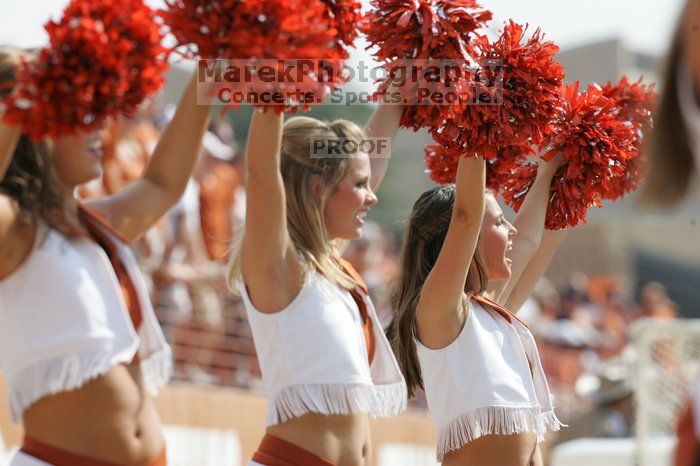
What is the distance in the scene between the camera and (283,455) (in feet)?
8.39

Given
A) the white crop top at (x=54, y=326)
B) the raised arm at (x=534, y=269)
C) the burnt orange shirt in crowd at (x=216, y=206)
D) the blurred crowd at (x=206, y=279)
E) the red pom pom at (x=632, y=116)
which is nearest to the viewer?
the white crop top at (x=54, y=326)

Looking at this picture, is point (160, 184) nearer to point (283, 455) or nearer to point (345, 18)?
point (345, 18)

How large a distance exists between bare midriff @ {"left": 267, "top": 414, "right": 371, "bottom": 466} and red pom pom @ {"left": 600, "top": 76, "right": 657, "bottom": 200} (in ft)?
3.54

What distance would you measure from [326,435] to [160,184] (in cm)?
73

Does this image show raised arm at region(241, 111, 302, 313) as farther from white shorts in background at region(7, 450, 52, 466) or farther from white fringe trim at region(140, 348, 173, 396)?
white shorts in background at region(7, 450, 52, 466)

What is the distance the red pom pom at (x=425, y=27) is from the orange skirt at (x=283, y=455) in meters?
0.98

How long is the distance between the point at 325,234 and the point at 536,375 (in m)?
0.72

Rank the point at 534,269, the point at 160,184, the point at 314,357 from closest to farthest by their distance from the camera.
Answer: the point at 160,184 → the point at 314,357 → the point at 534,269

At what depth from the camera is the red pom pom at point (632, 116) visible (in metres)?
3.13

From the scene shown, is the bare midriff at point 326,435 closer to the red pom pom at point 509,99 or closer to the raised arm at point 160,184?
the raised arm at point 160,184

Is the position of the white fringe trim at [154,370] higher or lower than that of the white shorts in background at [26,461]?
higher

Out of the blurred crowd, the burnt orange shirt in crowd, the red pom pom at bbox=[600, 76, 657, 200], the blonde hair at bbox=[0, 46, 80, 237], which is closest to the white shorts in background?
the blonde hair at bbox=[0, 46, 80, 237]

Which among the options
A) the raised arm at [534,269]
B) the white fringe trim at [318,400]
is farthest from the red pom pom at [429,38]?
the raised arm at [534,269]

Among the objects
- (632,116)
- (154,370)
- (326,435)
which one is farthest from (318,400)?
(632,116)
